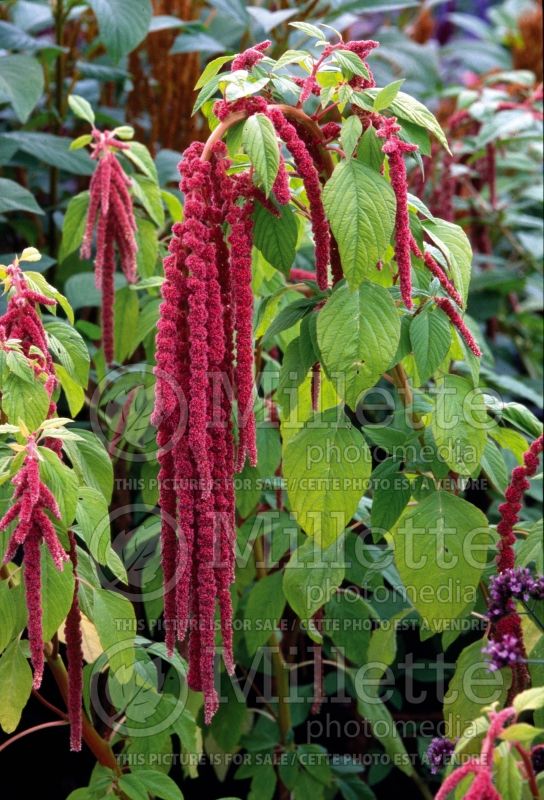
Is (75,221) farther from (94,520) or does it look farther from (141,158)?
(94,520)

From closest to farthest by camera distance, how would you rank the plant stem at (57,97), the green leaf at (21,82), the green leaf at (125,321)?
the green leaf at (125,321) < the green leaf at (21,82) < the plant stem at (57,97)

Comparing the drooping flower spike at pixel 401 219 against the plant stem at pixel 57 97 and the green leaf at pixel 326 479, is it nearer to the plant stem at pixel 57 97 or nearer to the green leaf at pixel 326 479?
the green leaf at pixel 326 479

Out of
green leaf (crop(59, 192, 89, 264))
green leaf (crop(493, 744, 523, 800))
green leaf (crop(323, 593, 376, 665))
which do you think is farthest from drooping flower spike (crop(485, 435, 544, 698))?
green leaf (crop(59, 192, 89, 264))

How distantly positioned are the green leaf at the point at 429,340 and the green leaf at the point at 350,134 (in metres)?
0.15

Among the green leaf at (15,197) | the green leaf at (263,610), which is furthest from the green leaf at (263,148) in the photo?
the green leaf at (15,197)

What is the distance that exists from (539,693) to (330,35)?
1.63 metres

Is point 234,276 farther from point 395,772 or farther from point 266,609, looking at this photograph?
point 395,772

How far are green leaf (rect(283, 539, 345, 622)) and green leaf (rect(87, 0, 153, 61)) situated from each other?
0.80 m

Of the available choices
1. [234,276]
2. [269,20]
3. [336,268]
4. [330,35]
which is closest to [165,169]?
[269,20]

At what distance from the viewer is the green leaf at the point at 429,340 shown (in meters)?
0.80

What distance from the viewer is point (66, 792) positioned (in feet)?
4.57

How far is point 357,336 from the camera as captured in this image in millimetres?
753

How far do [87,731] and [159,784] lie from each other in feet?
0.29

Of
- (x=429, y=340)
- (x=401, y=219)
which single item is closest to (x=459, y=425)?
(x=429, y=340)
